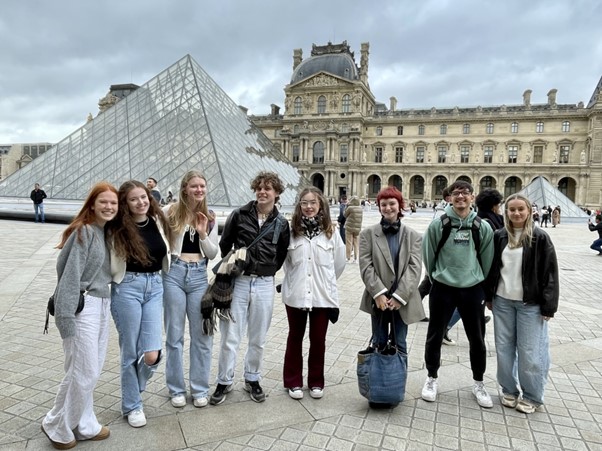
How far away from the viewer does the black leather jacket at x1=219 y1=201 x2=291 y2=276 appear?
2.77 m

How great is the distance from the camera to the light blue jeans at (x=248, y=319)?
2.81 metres

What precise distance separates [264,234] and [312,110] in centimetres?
5172

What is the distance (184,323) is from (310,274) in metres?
0.91

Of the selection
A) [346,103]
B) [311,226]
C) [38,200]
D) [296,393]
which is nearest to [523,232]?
[311,226]

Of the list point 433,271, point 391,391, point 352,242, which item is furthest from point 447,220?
point 352,242

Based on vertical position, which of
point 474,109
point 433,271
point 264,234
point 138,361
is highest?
point 474,109

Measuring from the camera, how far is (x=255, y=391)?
2898 mm

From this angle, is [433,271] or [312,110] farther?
[312,110]

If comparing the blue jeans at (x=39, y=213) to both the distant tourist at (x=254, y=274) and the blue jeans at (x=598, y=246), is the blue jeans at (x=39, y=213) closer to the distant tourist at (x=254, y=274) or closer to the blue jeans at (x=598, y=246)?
the distant tourist at (x=254, y=274)

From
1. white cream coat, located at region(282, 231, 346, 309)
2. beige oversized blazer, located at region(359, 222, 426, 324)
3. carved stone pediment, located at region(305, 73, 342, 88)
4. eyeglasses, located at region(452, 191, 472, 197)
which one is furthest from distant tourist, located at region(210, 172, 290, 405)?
carved stone pediment, located at region(305, 73, 342, 88)

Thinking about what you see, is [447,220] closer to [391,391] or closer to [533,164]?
[391,391]

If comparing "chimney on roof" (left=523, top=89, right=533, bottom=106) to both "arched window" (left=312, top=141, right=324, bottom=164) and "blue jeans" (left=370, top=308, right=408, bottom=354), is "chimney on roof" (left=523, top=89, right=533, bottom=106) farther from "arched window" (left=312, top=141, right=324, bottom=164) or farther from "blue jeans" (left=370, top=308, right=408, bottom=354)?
"blue jeans" (left=370, top=308, right=408, bottom=354)

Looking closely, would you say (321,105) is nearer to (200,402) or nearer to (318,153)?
(318,153)

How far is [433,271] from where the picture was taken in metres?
3.06
